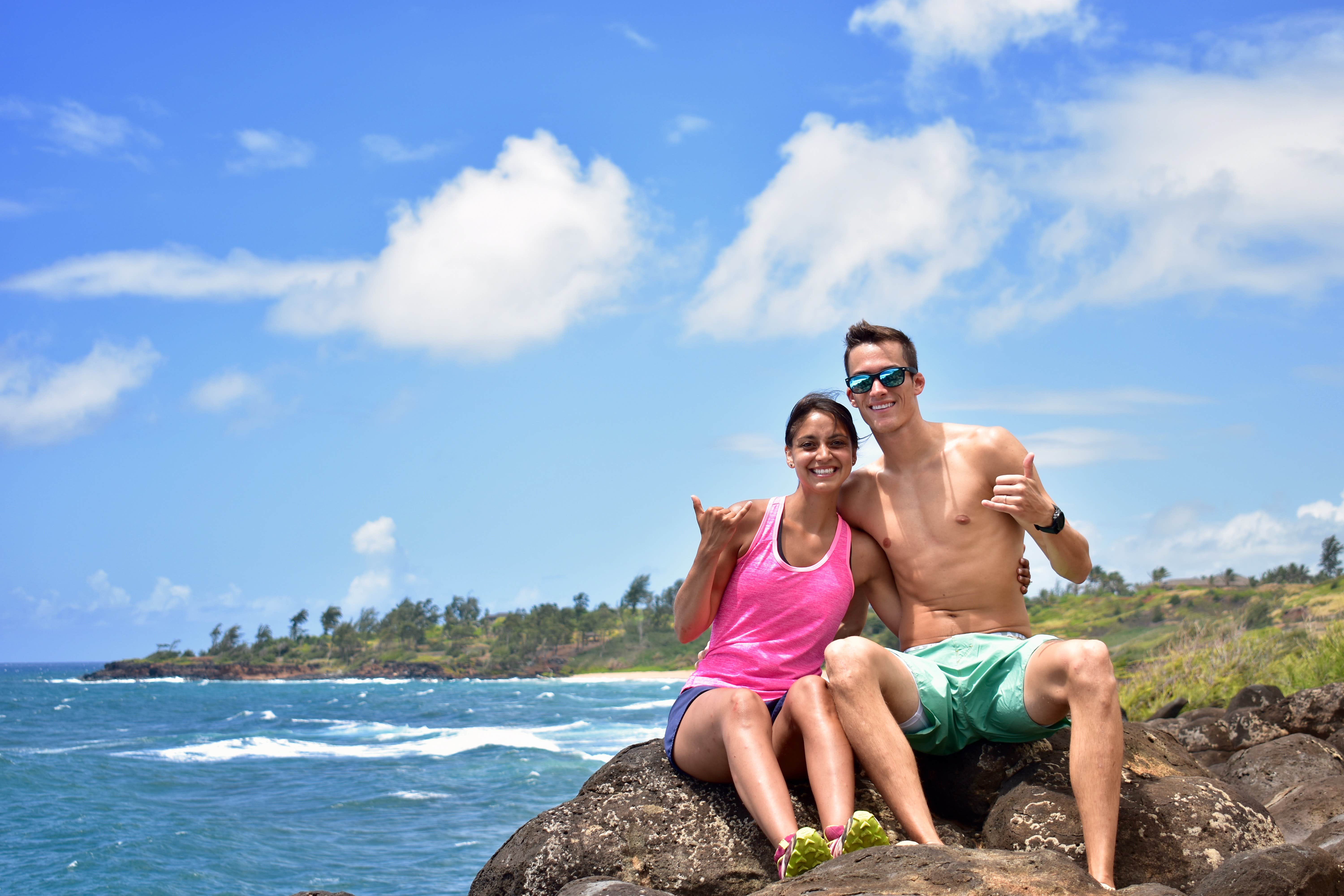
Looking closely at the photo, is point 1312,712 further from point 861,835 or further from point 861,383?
point 861,835

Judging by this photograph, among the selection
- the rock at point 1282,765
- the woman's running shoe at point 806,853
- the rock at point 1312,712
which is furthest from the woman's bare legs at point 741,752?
the rock at point 1312,712

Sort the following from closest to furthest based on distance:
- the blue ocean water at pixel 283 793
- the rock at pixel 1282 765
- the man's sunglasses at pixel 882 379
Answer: the man's sunglasses at pixel 882 379 < the rock at pixel 1282 765 < the blue ocean water at pixel 283 793

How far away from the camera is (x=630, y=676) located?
11212cm

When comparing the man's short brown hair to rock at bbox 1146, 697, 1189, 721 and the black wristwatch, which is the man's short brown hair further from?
rock at bbox 1146, 697, 1189, 721

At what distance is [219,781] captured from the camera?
99.7 ft

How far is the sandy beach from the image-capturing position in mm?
104250

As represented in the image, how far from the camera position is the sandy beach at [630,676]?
4104 inches

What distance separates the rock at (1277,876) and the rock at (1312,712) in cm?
732

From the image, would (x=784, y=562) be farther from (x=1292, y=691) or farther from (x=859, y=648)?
(x=1292, y=691)

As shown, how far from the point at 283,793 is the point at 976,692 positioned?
2687 centimetres

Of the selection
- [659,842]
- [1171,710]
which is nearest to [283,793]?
[1171,710]

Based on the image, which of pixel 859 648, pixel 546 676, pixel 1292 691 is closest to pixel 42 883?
pixel 859 648

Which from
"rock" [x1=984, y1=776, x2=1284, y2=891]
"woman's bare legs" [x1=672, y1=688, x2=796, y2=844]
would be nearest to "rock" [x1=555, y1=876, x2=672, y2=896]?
"woman's bare legs" [x1=672, y1=688, x2=796, y2=844]

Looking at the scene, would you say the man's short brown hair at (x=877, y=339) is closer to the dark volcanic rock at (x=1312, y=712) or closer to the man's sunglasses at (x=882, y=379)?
the man's sunglasses at (x=882, y=379)
